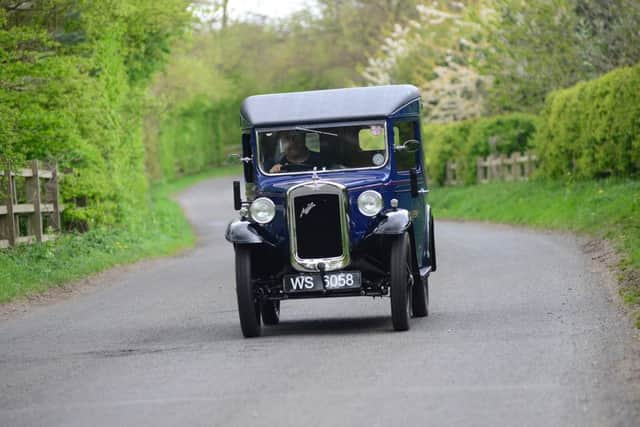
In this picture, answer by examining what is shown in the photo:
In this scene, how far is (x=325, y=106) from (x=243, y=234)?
75.7 inches

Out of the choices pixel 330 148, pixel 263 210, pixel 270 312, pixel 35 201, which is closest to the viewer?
pixel 263 210

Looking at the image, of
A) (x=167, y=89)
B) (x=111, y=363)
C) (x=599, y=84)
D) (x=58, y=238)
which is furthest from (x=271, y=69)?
(x=111, y=363)

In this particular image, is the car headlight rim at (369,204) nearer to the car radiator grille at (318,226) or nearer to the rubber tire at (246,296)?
the car radiator grille at (318,226)

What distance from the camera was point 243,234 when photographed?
40.1ft

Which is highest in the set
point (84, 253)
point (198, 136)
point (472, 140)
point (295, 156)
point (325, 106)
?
point (198, 136)

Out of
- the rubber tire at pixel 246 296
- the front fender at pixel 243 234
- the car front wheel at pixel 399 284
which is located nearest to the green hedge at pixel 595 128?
the car front wheel at pixel 399 284

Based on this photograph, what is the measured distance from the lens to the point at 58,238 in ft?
76.3

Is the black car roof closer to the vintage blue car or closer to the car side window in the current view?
the vintage blue car

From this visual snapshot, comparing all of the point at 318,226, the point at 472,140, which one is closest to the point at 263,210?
the point at 318,226

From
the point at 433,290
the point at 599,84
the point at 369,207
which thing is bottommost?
the point at 433,290

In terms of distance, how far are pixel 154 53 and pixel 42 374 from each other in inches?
863

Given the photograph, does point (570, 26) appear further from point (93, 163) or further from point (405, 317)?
point (405, 317)

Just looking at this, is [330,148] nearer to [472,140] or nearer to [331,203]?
[331,203]

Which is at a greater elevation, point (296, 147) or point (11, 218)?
point (296, 147)
